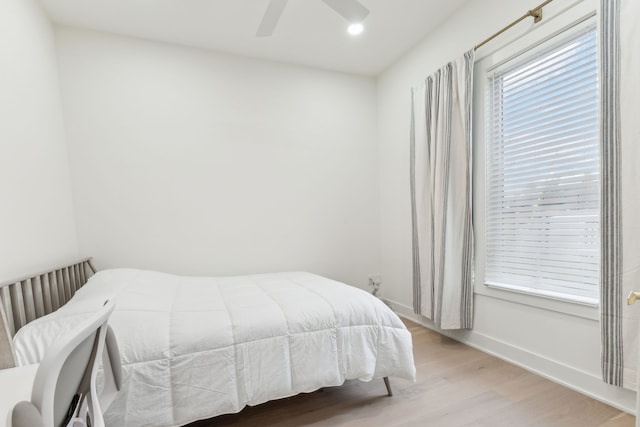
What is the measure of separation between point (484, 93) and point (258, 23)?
195 cm

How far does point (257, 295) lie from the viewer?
→ 6.37 ft

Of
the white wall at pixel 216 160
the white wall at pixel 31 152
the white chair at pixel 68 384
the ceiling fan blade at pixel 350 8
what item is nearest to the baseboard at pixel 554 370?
the white wall at pixel 216 160

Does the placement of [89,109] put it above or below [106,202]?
above

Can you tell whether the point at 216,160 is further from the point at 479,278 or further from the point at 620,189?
the point at 620,189

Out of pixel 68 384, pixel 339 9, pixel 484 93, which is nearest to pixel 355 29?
pixel 339 9

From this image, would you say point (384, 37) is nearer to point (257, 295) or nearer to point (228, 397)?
point (257, 295)

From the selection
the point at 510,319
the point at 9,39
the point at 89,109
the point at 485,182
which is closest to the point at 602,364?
the point at 510,319

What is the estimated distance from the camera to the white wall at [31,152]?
5.12 feet

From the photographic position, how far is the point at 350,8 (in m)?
1.80

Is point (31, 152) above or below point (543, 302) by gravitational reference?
above

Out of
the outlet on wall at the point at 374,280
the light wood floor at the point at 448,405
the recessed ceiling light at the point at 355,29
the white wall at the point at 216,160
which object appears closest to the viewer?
the light wood floor at the point at 448,405

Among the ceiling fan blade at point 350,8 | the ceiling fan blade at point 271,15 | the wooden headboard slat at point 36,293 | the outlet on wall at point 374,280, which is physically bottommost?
the outlet on wall at point 374,280

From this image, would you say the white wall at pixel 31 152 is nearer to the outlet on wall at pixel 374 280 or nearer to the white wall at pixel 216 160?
the white wall at pixel 216 160

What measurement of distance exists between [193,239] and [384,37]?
8.66 feet
